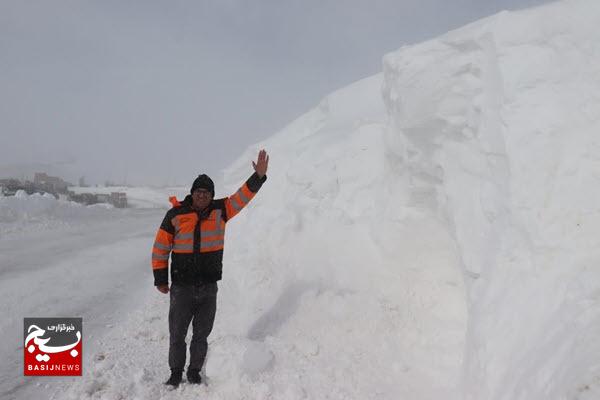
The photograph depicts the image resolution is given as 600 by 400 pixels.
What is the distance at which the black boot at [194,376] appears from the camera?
4.13 metres

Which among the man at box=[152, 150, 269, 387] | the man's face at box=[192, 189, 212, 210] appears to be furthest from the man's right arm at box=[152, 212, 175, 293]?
the man's face at box=[192, 189, 212, 210]

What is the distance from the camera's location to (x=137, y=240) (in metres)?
14.6

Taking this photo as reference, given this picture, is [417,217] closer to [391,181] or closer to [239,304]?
[391,181]

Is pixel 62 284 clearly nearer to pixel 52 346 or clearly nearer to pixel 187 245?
pixel 52 346

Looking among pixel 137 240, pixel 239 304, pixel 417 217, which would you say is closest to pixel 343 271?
pixel 417 217

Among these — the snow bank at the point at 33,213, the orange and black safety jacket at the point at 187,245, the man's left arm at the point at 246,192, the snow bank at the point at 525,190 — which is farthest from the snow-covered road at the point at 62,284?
the snow bank at the point at 525,190

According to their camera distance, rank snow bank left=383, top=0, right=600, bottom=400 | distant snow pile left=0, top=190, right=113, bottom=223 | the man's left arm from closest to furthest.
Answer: snow bank left=383, top=0, right=600, bottom=400 → the man's left arm → distant snow pile left=0, top=190, right=113, bottom=223

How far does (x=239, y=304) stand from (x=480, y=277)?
399cm

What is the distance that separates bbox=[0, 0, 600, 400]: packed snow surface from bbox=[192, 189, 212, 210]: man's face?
59.5 inches

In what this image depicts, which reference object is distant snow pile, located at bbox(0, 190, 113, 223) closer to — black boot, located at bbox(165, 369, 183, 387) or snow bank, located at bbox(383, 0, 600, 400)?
black boot, located at bbox(165, 369, 183, 387)

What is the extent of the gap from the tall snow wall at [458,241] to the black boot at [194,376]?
699mm

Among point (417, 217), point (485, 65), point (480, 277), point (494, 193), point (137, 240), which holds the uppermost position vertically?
point (485, 65)

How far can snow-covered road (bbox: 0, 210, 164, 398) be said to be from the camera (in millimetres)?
4863

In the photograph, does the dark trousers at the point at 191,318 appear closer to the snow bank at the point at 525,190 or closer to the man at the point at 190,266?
the man at the point at 190,266
